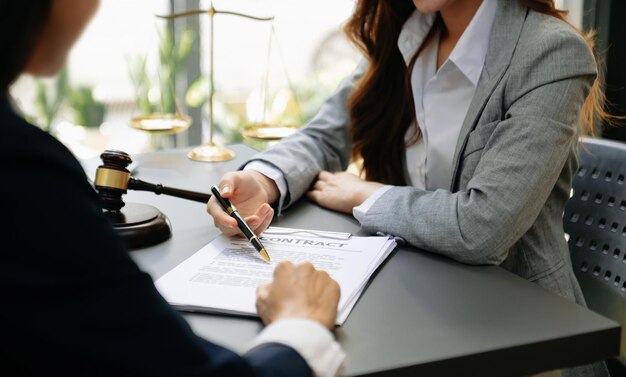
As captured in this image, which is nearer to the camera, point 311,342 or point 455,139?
point 311,342

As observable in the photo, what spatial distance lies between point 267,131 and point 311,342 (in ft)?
3.66

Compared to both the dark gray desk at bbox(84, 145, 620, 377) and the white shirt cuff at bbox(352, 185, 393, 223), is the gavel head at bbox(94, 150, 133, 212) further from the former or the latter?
the white shirt cuff at bbox(352, 185, 393, 223)

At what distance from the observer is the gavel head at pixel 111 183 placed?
45.6 inches

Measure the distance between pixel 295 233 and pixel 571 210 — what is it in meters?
0.62

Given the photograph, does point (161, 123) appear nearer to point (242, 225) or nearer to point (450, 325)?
point (242, 225)

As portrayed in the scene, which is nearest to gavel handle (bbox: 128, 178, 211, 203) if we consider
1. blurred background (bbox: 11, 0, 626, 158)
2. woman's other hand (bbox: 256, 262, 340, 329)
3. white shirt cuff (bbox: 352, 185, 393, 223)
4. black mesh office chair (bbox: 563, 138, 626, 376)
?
white shirt cuff (bbox: 352, 185, 393, 223)

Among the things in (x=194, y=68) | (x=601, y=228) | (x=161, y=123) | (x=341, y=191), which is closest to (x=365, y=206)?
(x=341, y=191)

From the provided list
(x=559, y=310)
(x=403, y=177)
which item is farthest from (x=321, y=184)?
(x=559, y=310)

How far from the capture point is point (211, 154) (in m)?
1.79

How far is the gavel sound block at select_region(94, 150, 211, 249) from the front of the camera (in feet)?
3.67

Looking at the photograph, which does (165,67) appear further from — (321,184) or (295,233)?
(295,233)

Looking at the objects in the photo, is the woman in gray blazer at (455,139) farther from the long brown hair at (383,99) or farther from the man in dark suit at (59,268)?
the man in dark suit at (59,268)

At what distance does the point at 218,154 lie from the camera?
1.80 meters

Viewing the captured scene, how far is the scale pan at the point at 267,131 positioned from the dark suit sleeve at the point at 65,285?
1170mm
